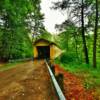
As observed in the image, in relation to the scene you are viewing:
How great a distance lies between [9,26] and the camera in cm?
2744

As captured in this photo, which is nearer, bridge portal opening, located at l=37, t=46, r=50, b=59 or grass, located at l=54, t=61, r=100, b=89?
grass, located at l=54, t=61, r=100, b=89

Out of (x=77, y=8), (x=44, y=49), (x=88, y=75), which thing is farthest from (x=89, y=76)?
(x=44, y=49)

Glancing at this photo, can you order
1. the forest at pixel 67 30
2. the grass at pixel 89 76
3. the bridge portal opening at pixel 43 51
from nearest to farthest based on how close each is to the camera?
1. the grass at pixel 89 76
2. the forest at pixel 67 30
3. the bridge portal opening at pixel 43 51

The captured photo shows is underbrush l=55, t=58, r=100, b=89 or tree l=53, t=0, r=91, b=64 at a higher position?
tree l=53, t=0, r=91, b=64

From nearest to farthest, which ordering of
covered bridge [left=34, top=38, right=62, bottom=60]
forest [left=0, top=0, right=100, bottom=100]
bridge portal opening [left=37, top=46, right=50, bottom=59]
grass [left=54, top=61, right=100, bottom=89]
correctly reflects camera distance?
1. grass [left=54, top=61, right=100, bottom=89]
2. forest [left=0, top=0, right=100, bottom=100]
3. covered bridge [left=34, top=38, right=62, bottom=60]
4. bridge portal opening [left=37, top=46, right=50, bottom=59]

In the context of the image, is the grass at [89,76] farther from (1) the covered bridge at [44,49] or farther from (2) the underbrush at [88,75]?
(1) the covered bridge at [44,49]

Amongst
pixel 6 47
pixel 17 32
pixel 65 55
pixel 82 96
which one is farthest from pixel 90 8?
pixel 82 96

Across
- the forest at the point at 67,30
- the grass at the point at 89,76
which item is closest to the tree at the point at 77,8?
the forest at the point at 67,30

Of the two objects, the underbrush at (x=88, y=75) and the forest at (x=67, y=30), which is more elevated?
the forest at (x=67, y=30)

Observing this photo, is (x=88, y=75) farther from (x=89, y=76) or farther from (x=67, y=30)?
(x=67, y=30)

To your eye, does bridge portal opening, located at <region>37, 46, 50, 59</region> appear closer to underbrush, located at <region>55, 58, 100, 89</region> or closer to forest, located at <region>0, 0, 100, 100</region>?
forest, located at <region>0, 0, 100, 100</region>

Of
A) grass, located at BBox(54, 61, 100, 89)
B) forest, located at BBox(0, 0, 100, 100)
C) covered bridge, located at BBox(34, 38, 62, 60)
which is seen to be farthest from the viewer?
covered bridge, located at BBox(34, 38, 62, 60)

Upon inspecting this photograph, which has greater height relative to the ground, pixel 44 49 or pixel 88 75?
pixel 44 49

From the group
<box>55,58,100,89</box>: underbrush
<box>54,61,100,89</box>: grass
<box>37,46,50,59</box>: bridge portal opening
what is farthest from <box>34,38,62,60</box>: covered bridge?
<box>54,61,100,89</box>: grass
